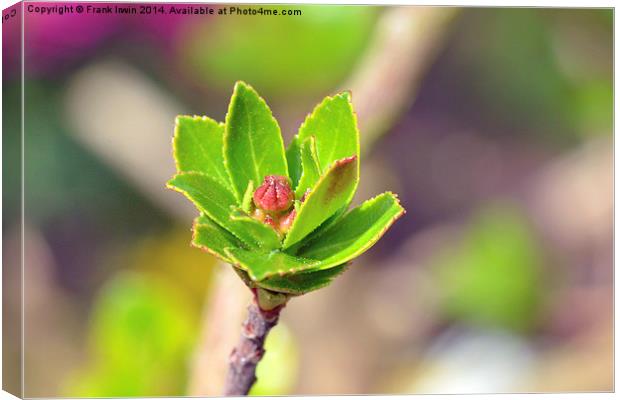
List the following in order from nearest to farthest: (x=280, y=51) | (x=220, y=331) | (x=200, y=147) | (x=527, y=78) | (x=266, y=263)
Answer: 1. (x=266, y=263)
2. (x=200, y=147)
3. (x=220, y=331)
4. (x=280, y=51)
5. (x=527, y=78)

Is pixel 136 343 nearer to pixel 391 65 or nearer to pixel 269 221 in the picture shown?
pixel 391 65

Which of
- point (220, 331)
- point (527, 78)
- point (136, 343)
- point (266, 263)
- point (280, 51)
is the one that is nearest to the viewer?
point (266, 263)

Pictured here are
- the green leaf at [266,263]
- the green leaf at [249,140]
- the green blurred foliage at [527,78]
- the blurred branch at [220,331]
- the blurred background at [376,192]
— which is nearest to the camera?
the green leaf at [266,263]

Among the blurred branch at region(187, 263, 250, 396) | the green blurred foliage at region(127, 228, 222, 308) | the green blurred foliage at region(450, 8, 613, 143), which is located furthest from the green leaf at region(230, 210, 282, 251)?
the green blurred foliage at region(450, 8, 613, 143)

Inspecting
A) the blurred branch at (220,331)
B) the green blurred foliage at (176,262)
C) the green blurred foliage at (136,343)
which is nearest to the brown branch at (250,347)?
the blurred branch at (220,331)

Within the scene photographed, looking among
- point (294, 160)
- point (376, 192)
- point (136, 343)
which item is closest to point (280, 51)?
point (376, 192)

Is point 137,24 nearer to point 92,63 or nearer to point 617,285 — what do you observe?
point 92,63

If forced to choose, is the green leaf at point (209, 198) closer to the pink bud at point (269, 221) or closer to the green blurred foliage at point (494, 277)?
the pink bud at point (269, 221)

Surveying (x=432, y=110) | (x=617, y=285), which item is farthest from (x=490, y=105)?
(x=617, y=285)
